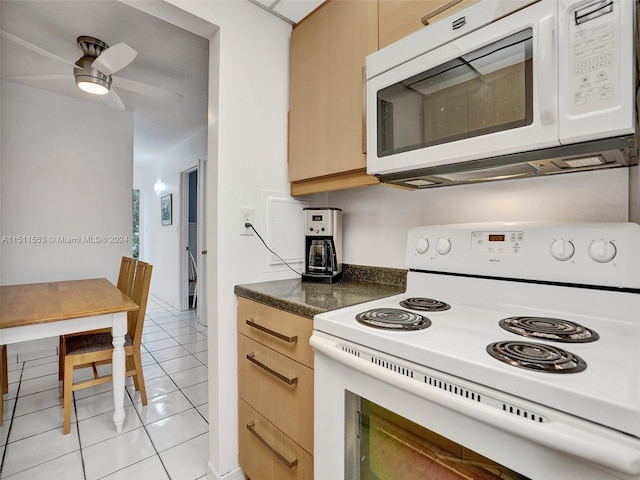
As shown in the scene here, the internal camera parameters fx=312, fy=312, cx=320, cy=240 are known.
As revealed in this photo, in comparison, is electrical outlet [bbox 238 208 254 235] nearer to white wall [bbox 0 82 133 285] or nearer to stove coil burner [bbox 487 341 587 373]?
stove coil burner [bbox 487 341 587 373]

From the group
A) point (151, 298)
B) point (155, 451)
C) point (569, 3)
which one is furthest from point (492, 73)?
point (151, 298)

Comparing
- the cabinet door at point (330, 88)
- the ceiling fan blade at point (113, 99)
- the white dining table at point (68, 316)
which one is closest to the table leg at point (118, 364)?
the white dining table at point (68, 316)

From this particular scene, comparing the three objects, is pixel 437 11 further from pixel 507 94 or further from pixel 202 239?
pixel 202 239

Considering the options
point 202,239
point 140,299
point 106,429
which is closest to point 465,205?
point 140,299

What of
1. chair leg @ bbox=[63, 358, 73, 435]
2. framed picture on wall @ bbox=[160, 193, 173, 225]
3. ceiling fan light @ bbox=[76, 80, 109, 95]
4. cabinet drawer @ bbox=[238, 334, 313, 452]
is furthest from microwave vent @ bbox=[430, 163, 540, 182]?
framed picture on wall @ bbox=[160, 193, 173, 225]

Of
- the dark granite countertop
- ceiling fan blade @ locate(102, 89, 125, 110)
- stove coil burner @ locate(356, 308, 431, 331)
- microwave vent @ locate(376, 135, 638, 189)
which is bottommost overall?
stove coil burner @ locate(356, 308, 431, 331)

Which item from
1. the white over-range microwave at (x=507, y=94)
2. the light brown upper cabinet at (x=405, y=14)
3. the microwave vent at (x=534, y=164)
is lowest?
the microwave vent at (x=534, y=164)

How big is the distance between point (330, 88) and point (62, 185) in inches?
129

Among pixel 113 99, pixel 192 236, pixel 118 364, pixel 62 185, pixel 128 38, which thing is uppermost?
pixel 128 38

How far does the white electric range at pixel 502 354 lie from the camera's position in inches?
20.8

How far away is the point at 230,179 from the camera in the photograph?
4.94 ft

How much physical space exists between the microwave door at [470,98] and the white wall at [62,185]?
3.46m

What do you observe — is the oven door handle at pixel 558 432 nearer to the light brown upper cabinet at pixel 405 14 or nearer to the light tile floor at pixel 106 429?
the light brown upper cabinet at pixel 405 14

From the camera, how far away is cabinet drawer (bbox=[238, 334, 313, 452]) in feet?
3.70
